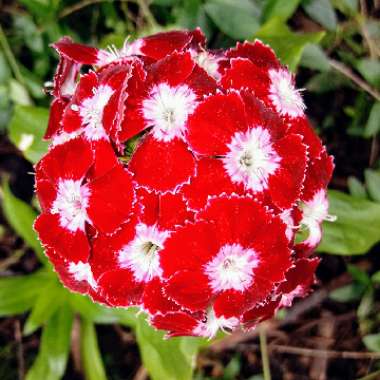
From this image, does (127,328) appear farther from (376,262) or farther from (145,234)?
(145,234)

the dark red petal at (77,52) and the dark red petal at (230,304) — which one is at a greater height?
the dark red petal at (77,52)

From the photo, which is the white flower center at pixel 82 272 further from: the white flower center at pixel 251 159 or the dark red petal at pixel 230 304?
the white flower center at pixel 251 159

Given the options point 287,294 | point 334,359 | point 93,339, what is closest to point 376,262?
point 334,359

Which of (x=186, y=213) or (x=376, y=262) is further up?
(x=186, y=213)

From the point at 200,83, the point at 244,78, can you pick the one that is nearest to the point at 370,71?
the point at 244,78

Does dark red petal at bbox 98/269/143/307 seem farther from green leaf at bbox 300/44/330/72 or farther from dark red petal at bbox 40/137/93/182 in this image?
green leaf at bbox 300/44/330/72

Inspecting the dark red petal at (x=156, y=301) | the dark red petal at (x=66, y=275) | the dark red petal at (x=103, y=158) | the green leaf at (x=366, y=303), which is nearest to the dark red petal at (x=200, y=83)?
the dark red petal at (x=103, y=158)

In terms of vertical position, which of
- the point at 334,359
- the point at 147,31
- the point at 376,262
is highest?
the point at 147,31
